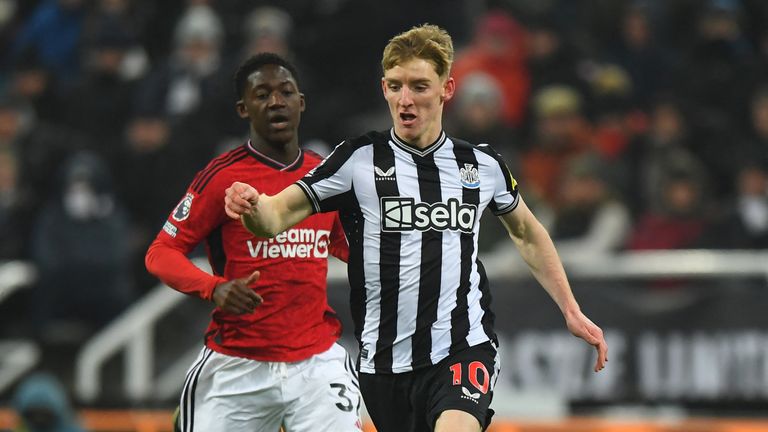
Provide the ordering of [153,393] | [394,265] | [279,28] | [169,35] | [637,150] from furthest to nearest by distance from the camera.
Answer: [169,35] < [279,28] < [637,150] < [153,393] < [394,265]

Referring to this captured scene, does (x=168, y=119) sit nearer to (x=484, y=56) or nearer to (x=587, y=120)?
(x=484, y=56)

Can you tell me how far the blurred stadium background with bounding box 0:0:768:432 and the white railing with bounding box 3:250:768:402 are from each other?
0.02 meters

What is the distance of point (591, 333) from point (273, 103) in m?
1.67

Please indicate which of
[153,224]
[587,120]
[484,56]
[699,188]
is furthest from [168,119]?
[699,188]

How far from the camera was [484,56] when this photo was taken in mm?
13250

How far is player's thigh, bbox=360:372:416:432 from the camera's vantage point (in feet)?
21.2

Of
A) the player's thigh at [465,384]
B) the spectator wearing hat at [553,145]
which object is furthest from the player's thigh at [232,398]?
the spectator wearing hat at [553,145]

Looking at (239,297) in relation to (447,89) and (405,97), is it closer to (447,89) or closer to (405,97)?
(405,97)

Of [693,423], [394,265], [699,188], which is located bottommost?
[693,423]

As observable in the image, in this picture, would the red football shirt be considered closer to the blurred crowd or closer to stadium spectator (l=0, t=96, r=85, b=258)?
the blurred crowd

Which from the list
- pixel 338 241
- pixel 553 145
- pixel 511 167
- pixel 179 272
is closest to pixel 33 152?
pixel 511 167

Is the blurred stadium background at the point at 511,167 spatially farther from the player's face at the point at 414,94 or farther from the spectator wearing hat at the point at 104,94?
the player's face at the point at 414,94

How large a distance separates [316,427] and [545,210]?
523 cm

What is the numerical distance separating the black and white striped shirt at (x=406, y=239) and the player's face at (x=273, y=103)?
451 millimetres
